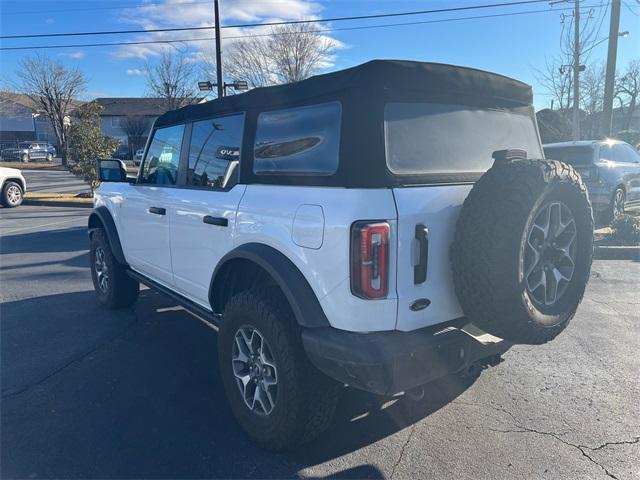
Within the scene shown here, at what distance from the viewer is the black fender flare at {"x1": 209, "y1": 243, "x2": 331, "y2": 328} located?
2.34 metres

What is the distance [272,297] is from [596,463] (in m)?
1.98

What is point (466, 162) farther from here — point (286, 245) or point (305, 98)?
point (286, 245)

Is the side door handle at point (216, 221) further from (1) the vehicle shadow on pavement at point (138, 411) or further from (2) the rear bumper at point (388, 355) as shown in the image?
(1) the vehicle shadow on pavement at point (138, 411)

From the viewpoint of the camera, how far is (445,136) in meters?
2.67

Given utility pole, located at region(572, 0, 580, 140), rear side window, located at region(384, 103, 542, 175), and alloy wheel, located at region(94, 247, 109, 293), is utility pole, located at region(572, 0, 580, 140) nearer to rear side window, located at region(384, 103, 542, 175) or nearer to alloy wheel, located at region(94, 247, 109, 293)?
rear side window, located at region(384, 103, 542, 175)

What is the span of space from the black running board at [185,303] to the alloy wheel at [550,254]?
6.58ft

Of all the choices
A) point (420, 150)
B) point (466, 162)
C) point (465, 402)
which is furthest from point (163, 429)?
point (466, 162)

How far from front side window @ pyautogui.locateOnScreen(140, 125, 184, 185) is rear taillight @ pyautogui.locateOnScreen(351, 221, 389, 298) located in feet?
7.13

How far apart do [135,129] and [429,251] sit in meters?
54.7

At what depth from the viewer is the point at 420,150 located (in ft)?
8.23

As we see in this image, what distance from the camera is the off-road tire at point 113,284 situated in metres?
4.89

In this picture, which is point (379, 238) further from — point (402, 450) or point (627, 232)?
point (627, 232)

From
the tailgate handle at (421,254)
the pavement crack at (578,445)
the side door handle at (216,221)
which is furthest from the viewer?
the side door handle at (216,221)

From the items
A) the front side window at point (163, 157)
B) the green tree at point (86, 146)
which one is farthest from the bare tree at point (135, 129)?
the front side window at point (163, 157)
